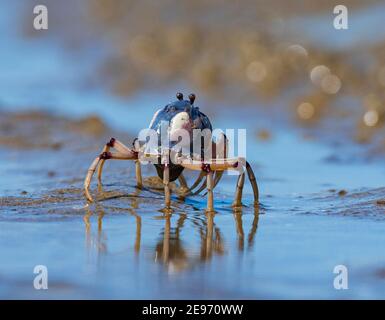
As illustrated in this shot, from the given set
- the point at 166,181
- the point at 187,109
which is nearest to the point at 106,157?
the point at 166,181

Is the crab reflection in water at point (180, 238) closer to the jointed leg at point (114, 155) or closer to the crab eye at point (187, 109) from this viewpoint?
the jointed leg at point (114, 155)

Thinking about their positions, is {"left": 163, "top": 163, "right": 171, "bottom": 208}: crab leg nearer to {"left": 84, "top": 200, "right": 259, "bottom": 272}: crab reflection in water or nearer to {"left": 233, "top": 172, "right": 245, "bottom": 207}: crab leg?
{"left": 84, "top": 200, "right": 259, "bottom": 272}: crab reflection in water

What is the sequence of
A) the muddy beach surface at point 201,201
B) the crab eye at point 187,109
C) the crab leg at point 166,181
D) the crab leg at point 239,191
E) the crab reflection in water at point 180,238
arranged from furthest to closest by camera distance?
Result: 1. the crab eye at point 187,109
2. the crab leg at point 239,191
3. the crab leg at point 166,181
4. the crab reflection in water at point 180,238
5. the muddy beach surface at point 201,201

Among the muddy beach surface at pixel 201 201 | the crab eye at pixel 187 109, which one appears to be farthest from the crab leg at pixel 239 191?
the crab eye at pixel 187 109

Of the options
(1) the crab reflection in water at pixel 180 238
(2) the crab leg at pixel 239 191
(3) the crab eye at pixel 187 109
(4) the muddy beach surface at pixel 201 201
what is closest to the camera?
(4) the muddy beach surface at pixel 201 201

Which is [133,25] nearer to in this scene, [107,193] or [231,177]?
[231,177]

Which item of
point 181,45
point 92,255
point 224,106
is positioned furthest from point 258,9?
point 92,255

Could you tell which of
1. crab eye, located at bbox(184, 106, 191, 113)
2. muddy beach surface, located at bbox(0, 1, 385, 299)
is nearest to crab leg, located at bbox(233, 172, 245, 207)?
muddy beach surface, located at bbox(0, 1, 385, 299)

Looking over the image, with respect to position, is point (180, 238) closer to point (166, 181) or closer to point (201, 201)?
point (166, 181)
